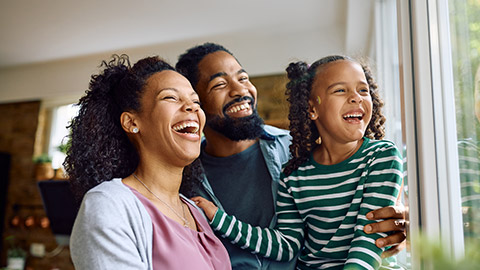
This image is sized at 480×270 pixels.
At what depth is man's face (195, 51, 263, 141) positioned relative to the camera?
1534 millimetres

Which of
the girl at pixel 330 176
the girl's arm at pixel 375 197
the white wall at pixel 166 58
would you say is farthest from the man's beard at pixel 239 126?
the white wall at pixel 166 58

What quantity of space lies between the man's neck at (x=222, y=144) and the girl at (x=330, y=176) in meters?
0.32

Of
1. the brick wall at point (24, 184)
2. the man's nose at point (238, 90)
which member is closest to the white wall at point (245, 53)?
the brick wall at point (24, 184)

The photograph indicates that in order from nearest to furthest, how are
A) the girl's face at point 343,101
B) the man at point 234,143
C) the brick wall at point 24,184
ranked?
the girl's face at point 343,101 < the man at point 234,143 < the brick wall at point 24,184

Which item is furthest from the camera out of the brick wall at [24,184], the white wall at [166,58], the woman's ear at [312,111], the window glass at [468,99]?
the brick wall at [24,184]

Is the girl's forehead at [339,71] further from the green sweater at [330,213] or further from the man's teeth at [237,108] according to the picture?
the man's teeth at [237,108]

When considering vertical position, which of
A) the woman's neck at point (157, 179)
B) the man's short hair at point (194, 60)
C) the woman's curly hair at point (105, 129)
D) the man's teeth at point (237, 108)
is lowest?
the woman's neck at point (157, 179)

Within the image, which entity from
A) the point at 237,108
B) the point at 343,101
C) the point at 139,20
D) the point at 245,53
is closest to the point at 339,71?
the point at 343,101

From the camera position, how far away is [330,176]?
1159mm

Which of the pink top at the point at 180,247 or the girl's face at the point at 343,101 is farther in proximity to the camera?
the girl's face at the point at 343,101

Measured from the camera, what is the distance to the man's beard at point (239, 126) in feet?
5.03

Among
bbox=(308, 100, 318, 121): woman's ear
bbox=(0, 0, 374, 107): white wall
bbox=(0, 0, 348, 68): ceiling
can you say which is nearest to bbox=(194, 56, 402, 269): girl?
bbox=(308, 100, 318, 121): woman's ear

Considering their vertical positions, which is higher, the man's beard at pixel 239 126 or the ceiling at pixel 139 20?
the ceiling at pixel 139 20

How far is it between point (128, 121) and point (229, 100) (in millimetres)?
474
